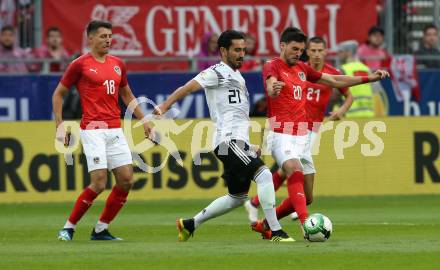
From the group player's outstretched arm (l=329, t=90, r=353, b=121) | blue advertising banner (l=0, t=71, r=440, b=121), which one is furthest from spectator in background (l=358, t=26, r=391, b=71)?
player's outstretched arm (l=329, t=90, r=353, b=121)

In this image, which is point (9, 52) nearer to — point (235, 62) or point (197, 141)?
point (197, 141)

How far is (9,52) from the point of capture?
74.9 ft

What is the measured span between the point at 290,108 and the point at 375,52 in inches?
404

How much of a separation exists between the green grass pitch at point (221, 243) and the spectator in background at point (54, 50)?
156 inches

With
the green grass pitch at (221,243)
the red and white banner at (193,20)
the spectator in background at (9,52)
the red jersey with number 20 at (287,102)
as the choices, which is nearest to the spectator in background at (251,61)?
A: the red and white banner at (193,20)

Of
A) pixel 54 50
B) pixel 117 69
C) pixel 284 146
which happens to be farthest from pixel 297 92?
pixel 54 50

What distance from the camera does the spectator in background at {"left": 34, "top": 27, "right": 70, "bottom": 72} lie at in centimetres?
2275

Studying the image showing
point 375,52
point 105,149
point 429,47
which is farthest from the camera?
point 429,47

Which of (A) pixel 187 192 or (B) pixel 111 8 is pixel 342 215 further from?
(B) pixel 111 8

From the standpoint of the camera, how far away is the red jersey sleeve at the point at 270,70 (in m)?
13.4

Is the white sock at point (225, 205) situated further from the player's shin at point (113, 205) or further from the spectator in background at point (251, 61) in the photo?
the spectator in background at point (251, 61)

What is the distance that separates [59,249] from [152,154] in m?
8.39

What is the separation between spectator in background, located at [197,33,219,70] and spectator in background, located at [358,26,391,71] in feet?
8.79

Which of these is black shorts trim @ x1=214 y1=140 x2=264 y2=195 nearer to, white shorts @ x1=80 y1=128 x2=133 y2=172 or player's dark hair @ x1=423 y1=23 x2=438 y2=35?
white shorts @ x1=80 y1=128 x2=133 y2=172
